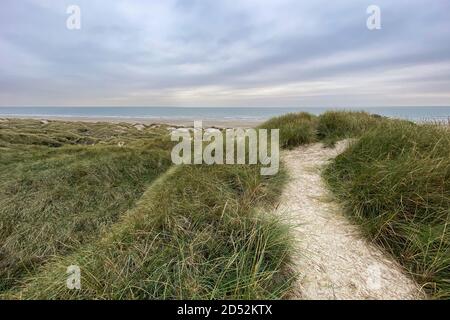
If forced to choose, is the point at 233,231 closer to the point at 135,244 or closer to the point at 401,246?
the point at 135,244

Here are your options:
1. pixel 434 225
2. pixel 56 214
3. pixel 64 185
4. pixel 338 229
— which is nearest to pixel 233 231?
pixel 338 229

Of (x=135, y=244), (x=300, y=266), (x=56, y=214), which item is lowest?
(x=56, y=214)

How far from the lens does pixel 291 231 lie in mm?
3520

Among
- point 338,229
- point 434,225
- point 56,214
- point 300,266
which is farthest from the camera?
point 56,214

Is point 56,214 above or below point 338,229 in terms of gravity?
below

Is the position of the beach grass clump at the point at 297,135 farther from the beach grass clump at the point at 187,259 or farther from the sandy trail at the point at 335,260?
the beach grass clump at the point at 187,259

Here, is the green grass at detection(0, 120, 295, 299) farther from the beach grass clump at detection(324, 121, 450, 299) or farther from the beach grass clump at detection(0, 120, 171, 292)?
the beach grass clump at detection(324, 121, 450, 299)

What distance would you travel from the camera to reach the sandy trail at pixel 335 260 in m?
2.71

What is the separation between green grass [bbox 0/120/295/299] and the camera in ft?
8.45

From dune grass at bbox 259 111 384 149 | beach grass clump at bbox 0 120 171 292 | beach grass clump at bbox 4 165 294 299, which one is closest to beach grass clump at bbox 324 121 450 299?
beach grass clump at bbox 4 165 294 299

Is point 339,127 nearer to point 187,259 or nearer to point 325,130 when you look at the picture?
point 325,130

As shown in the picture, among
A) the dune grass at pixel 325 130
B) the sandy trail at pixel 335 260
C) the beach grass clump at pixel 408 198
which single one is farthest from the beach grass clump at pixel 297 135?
the sandy trail at pixel 335 260

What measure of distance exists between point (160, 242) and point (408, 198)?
149 inches
